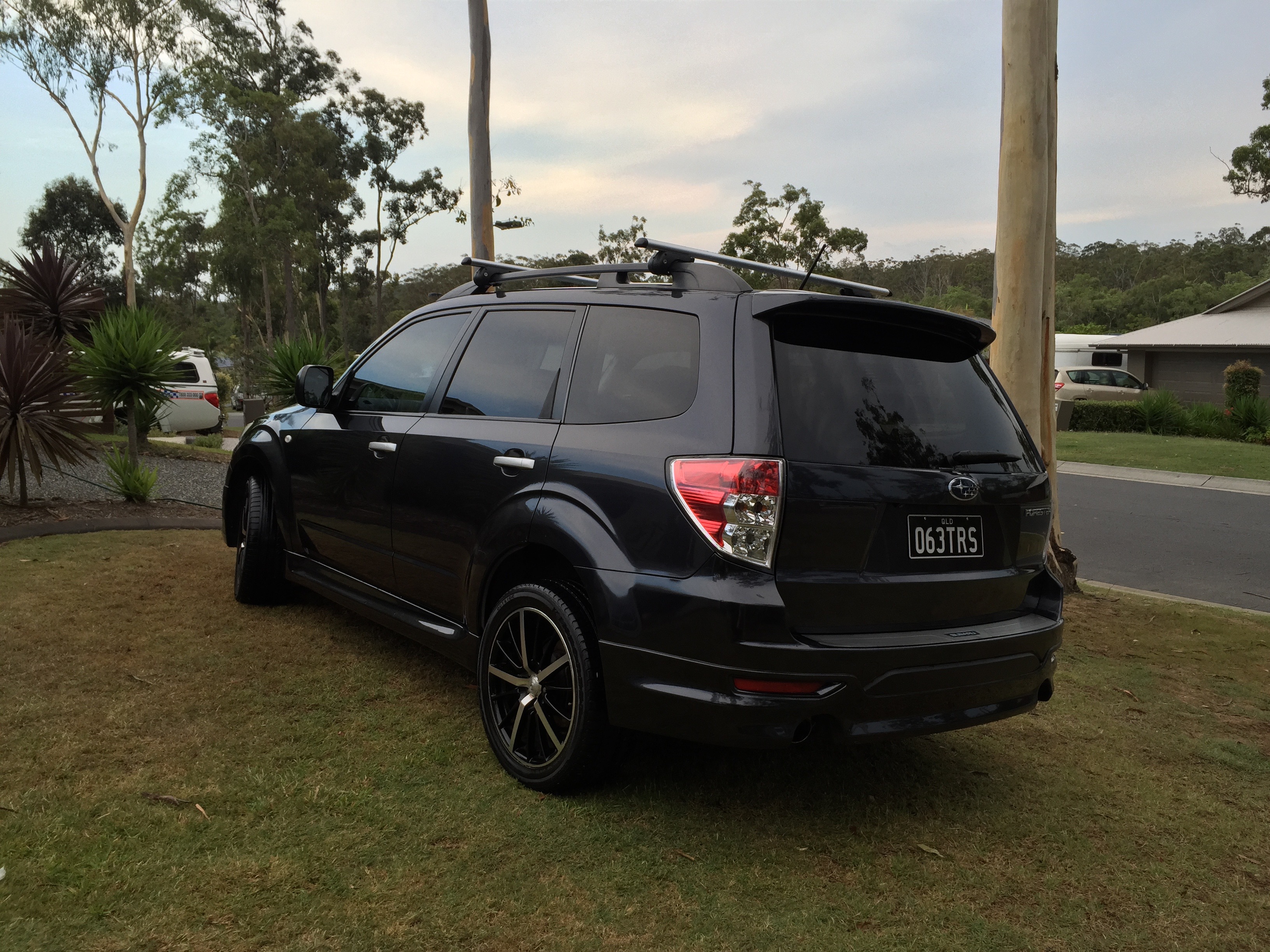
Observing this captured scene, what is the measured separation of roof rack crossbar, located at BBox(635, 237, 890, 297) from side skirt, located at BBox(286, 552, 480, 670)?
1.64 metres

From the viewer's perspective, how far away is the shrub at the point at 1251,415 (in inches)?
994

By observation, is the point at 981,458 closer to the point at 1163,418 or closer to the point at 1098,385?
the point at 1163,418

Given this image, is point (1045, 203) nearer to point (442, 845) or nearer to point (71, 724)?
point (442, 845)

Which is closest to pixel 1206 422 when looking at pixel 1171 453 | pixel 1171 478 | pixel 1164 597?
pixel 1171 453

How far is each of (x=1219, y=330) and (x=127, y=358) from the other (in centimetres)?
3550

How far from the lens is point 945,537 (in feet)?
10.5

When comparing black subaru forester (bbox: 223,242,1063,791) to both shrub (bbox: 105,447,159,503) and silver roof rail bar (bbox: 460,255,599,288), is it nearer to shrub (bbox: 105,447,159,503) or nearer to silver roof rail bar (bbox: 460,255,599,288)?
silver roof rail bar (bbox: 460,255,599,288)

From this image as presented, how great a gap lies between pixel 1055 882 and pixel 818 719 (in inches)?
36.8

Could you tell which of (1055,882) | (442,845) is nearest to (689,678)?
(442,845)

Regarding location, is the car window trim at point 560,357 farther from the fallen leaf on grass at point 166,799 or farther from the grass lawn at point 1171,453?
the grass lawn at point 1171,453

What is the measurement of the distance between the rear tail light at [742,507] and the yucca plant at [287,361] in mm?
9209

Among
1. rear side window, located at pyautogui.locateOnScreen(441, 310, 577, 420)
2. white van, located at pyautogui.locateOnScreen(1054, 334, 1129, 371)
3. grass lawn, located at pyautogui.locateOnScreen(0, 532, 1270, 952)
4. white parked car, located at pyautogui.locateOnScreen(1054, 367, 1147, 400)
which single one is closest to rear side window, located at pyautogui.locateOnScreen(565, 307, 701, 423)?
rear side window, located at pyautogui.locateOnScreen(441, 310, 577, 420)

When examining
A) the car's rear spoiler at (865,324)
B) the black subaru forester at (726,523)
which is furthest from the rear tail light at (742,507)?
the car's rear spoiler at (865,324)

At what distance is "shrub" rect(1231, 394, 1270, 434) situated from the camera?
82.8ft
